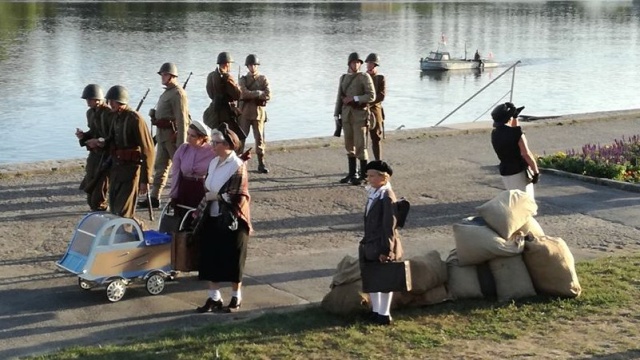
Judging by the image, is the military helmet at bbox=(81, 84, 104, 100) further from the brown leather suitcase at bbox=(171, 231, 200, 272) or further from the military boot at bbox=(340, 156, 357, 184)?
the military boot at bbox=(340, 156, 357, 184)

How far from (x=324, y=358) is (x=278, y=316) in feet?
3.25

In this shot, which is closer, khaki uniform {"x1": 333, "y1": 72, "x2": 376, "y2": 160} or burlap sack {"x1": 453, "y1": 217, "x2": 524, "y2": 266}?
burlap sack {"x1": 453, "y1": 217, "x2": 524, "y2": 266}

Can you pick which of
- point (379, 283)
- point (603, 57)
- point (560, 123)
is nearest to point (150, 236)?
point (379, 283)

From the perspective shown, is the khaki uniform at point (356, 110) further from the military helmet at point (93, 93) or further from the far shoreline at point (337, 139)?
the military helmet at point (93, 93)

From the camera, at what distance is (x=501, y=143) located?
10.9 meters

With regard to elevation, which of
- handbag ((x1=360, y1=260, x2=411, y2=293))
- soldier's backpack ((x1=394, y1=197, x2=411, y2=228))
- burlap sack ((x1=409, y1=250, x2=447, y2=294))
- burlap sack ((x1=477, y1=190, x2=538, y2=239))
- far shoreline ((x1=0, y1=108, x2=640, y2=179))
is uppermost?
A: soldier's backpack ((x1=394, y1=197, x2=411, y2=228))

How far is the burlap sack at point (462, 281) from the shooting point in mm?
9117

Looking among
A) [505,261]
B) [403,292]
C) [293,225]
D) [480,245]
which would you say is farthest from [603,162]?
[403,292]

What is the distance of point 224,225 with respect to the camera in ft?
28.9

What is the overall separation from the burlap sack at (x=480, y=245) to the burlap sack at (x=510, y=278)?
8 cm

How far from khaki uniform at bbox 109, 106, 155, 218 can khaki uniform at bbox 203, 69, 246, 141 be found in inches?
138

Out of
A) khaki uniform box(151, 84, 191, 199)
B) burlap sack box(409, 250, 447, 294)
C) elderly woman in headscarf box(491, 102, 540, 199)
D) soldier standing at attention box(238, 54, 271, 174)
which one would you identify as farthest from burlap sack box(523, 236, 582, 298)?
soldier standing at attention box(238, 54, 271, 174)

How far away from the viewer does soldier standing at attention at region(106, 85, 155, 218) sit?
34.0ft

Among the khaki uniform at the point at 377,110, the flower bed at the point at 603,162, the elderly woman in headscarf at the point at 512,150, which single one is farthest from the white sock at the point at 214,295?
the flower bed at the point at 603,162
